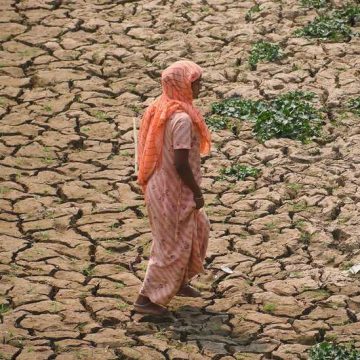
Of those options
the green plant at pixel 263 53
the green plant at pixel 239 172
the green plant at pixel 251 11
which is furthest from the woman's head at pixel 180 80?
the green plant at pixel 251 11

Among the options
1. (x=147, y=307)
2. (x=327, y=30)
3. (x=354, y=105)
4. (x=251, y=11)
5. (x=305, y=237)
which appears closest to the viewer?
(x=147, y=307)

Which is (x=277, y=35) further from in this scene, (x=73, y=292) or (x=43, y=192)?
(x=73, y=292)

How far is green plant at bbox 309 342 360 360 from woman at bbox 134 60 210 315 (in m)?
0.91

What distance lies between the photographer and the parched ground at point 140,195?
8.23 meters

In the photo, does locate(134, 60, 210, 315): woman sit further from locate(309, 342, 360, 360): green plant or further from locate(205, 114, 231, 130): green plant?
locate(205, 114, 231, 130): green plant

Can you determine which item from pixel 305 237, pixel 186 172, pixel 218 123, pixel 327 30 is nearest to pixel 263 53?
pixel 327 30

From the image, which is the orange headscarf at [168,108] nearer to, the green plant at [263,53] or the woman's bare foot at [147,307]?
the woman's bare foot at [147,307]

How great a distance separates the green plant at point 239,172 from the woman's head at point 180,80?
7.45ft

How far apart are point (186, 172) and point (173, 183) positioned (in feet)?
0.52

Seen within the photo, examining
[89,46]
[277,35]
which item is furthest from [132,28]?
[277,35]

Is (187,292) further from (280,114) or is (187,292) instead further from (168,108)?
(280,114)

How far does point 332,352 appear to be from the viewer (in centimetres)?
779

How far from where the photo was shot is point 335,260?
30.0ft

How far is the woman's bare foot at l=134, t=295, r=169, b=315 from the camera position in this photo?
8336 mm
